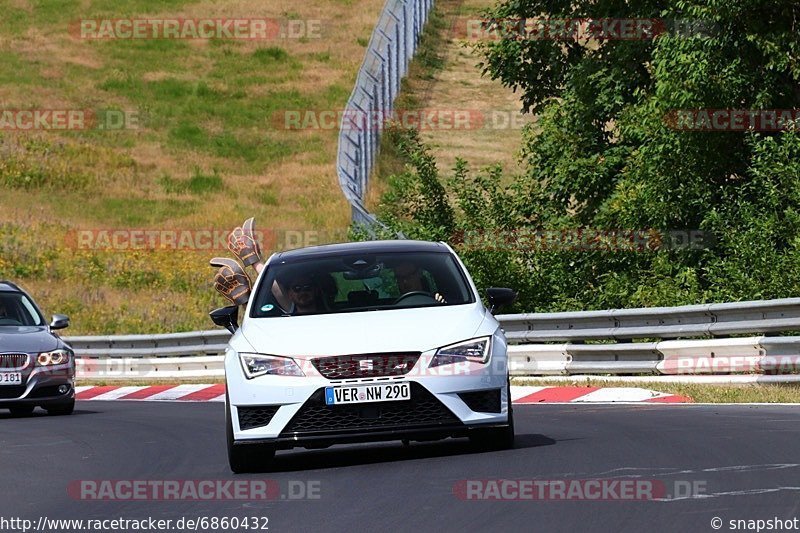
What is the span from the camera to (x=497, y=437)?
10664 millimetres

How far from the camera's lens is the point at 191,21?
79062 millimetres

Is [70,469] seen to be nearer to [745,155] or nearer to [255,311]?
[255,311]

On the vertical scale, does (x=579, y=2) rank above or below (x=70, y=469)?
above

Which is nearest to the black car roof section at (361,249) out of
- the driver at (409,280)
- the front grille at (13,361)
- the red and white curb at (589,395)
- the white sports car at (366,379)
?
the driver at (409,280)

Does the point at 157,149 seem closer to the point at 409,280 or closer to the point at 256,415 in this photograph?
the point at 409,280

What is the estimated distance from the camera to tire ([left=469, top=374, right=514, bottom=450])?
34.7 feet

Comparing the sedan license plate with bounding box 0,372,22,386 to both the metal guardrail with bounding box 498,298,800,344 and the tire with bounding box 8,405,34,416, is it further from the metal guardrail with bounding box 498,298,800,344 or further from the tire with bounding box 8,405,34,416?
the metal guardrail with bounding box 498,298,800,344

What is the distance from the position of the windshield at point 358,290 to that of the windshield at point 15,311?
8486mm

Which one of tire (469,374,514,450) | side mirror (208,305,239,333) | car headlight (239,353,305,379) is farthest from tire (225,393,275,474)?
tire (469,374,514,450)

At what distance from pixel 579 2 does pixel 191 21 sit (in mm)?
52807

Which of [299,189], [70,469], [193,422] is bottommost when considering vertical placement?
[299,189]

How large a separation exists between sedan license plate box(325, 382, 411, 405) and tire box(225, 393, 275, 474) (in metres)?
0.64

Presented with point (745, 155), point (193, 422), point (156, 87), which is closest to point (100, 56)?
point (156, 87)

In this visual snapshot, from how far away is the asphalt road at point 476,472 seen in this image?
7711 millimetres
